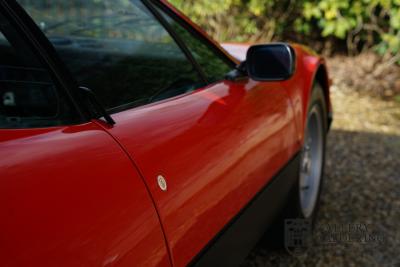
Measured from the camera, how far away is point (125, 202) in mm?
1090

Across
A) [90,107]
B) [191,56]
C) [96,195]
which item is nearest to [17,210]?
[96,195]

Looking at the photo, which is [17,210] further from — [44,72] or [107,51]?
[107,51]

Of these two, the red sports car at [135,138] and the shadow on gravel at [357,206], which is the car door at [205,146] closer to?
the red sports car at [135,138]

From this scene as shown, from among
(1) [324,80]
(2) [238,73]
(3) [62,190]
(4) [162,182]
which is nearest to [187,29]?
(2) [238,73]

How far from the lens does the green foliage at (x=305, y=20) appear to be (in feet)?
21.4

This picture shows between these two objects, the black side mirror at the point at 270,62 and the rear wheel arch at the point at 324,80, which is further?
the rear wheel arch at the point at 324,80

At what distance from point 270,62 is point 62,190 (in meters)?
1.28

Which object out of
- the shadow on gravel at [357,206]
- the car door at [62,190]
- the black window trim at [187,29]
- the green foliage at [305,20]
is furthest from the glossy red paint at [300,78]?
the green foliage at [305,20]

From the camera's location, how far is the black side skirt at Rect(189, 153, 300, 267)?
1524 millimetres

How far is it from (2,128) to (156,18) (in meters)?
0.86

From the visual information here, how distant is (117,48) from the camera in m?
1.91

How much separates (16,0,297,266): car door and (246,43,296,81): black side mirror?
2.6 inches

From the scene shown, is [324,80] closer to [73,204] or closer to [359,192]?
[359,192]

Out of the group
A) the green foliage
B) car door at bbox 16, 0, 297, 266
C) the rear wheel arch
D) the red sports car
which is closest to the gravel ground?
the red sports car
